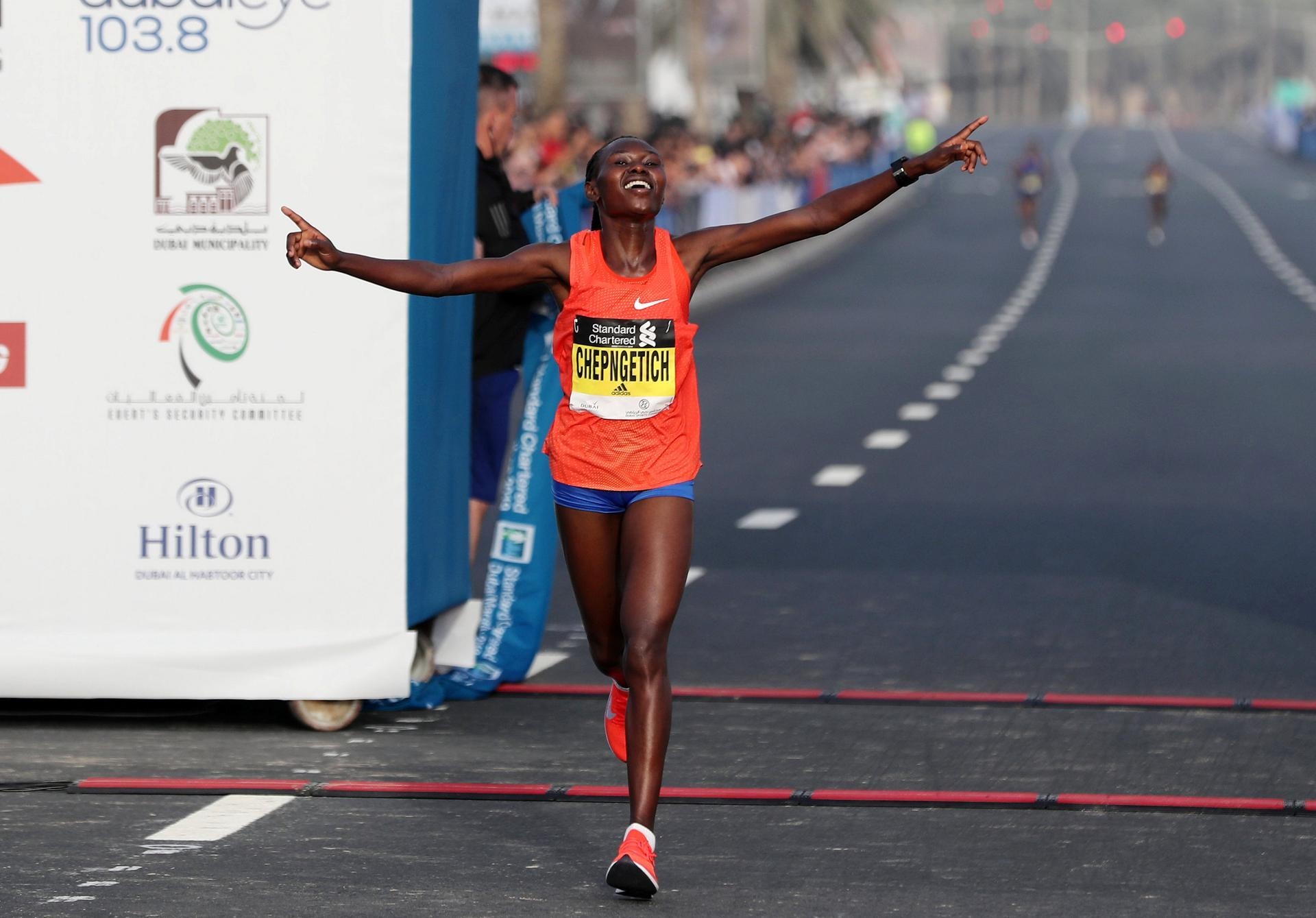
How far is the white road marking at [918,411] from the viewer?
1956 cm

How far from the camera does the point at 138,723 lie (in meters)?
8.27

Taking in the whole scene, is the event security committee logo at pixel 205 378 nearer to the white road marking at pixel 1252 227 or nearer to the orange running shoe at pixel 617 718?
the orange running shoe at pixel 617 718

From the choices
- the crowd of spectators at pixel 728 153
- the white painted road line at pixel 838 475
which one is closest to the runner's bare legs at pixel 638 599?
the white painted road line at pixel 838 475

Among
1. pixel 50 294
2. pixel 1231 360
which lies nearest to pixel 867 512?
pixel 50 294

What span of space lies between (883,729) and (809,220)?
2129mm

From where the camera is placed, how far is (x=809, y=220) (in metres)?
6.52

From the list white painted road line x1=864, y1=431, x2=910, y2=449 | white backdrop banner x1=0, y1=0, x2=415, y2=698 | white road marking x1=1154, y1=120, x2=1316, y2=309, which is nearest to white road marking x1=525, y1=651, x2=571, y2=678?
white backdrop banner x1=0, y1=0, x2=415, y2=698

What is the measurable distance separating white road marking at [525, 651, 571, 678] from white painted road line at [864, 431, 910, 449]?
8035 millimetres

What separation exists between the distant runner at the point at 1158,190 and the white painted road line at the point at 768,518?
32.7 metres

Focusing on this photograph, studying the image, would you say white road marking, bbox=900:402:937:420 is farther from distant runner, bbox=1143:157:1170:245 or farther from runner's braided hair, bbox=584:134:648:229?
distant runner, bbox=1143:157:1170:245

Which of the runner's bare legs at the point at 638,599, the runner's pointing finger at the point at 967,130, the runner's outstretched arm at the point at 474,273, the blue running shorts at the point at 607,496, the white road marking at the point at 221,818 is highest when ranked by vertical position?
the runner's pointing finger at the point at 967,130

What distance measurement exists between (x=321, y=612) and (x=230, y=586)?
279 mm

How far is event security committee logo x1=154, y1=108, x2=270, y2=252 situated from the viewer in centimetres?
803

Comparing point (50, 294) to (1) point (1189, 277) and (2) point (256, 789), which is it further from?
(1) point (1189, 277)
